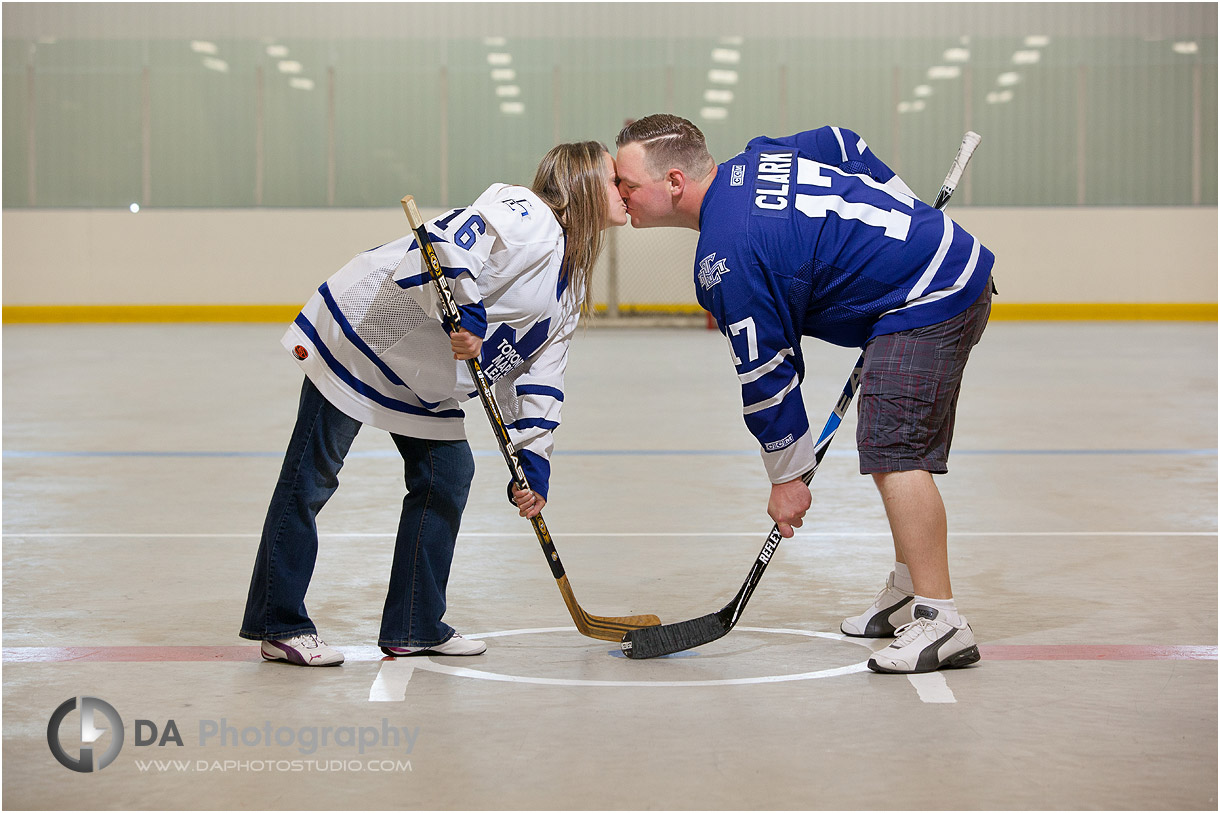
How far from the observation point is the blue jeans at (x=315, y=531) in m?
3.10

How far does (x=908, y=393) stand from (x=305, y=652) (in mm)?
1425

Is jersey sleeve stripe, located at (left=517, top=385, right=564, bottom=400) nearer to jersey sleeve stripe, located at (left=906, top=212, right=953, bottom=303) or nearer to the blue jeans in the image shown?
the blue jeans

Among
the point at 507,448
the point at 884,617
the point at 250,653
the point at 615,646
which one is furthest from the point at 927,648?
the point at 250,653

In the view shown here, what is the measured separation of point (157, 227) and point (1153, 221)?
11739 mm

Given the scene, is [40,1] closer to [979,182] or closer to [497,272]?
[979,182]

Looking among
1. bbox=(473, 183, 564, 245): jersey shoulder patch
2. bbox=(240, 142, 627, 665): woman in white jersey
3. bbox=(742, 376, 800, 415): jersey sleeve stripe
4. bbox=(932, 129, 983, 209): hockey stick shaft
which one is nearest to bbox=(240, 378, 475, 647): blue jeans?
bbox=(240, 142, 627, 665): woman in white jersey

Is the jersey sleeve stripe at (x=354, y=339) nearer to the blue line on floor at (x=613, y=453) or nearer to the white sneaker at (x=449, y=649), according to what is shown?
the white sneaker at (x=449, y=649)

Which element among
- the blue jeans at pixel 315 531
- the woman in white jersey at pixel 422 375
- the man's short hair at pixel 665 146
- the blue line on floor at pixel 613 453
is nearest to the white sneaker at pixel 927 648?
the woman in white jersey at pixel 422 375

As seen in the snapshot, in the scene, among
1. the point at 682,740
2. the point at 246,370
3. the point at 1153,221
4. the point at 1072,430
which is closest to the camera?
the point at 682,740

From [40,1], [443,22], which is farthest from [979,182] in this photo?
[40,1]

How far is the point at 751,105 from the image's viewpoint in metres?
17.2

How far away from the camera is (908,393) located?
3.08m

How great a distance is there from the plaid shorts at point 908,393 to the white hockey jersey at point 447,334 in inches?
26.8

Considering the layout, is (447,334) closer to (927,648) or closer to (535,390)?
(535,390)
